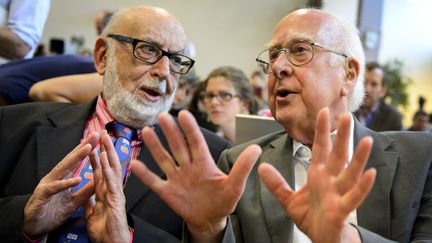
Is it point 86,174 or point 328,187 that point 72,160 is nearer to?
point 86,174

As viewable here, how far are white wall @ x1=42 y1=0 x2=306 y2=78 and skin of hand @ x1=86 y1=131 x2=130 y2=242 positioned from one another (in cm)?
840

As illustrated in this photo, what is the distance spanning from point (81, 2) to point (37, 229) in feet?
29.8

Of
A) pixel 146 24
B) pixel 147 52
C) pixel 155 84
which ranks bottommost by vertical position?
pixel 155 84

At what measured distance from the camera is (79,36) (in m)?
9.58

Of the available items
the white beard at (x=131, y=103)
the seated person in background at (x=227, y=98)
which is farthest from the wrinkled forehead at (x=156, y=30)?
the seated person in background at (x=227, y=98)

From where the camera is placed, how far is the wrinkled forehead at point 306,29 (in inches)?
56.7

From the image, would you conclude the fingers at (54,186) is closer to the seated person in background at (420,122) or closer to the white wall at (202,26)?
the seated person in background at (420,122)

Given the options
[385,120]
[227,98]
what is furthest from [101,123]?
[385,120]

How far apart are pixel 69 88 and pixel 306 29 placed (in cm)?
103

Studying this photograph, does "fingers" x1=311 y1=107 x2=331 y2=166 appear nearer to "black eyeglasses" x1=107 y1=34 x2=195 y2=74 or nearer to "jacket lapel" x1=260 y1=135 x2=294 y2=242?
"jacket lapel" x1=260 y1=135 x2=294 y2=242

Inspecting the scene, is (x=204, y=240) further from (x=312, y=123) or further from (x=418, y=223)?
(x=418, y=223)

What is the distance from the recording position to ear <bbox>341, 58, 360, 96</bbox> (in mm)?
1479

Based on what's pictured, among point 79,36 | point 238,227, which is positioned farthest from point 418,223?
point 79,36

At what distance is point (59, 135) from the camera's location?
5.35ft
